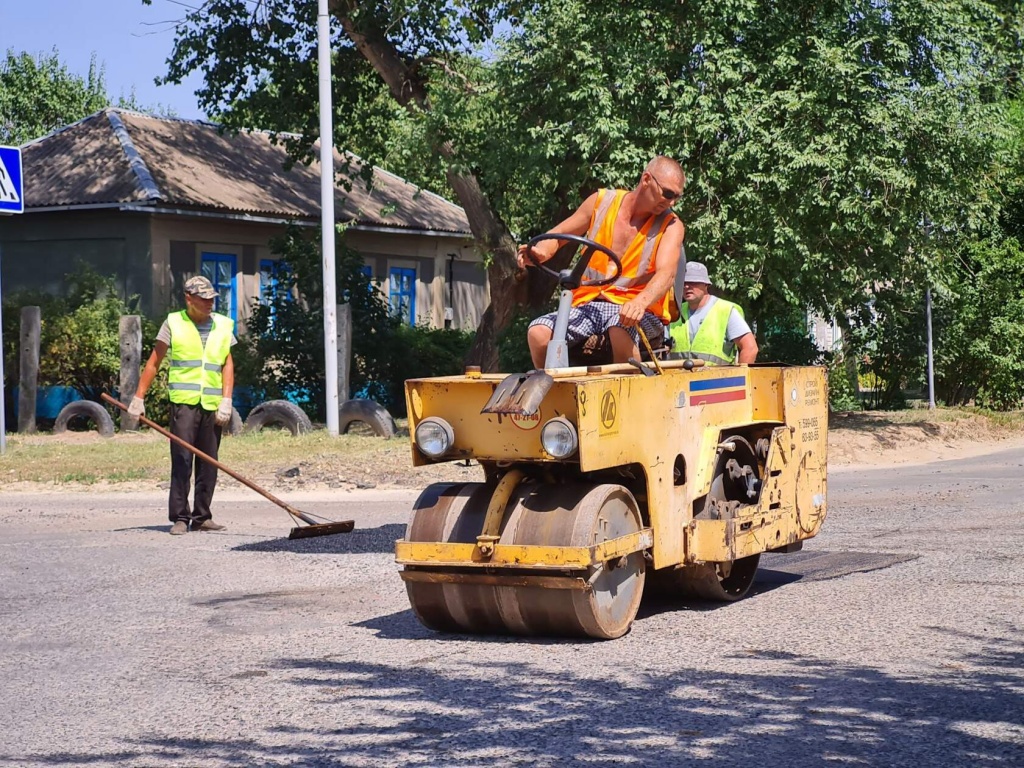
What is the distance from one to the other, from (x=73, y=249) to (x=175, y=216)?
1888mm

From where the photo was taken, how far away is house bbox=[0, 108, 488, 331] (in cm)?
2583

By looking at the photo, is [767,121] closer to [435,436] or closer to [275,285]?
[275,285]

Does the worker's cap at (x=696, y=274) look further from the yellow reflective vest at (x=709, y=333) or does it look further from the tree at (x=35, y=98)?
the tree at (x=35, y=98)

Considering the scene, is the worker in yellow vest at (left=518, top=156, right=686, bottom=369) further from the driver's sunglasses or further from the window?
the window

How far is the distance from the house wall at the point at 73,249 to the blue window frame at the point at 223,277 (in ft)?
5.15

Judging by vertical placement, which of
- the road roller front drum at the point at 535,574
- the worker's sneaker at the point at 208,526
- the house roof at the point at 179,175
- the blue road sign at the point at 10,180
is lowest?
the worker's sneaker at the point at 208,526

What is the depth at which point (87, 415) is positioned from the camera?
21219mm

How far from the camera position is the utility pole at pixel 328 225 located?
61.8 feet

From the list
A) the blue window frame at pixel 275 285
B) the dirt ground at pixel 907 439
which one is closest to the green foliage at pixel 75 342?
the blue window frame at pixel 275 285

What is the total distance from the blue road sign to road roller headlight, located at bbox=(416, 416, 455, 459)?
37.7ft

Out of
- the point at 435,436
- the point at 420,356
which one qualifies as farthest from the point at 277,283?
the point at 435,436

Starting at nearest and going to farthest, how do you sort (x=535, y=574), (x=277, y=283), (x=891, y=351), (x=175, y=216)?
Answer: 1. (x=535, y=574)
2. (x=891, y=351)
3. (x=277, y=283)
4. (x=175, y=216)

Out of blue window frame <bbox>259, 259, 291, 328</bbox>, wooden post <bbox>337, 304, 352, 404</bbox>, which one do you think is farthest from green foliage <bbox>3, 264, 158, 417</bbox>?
wooden post <bbox>337, 304, 352, 404</bbox>

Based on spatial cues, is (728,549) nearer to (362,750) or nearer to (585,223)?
(585,223)
